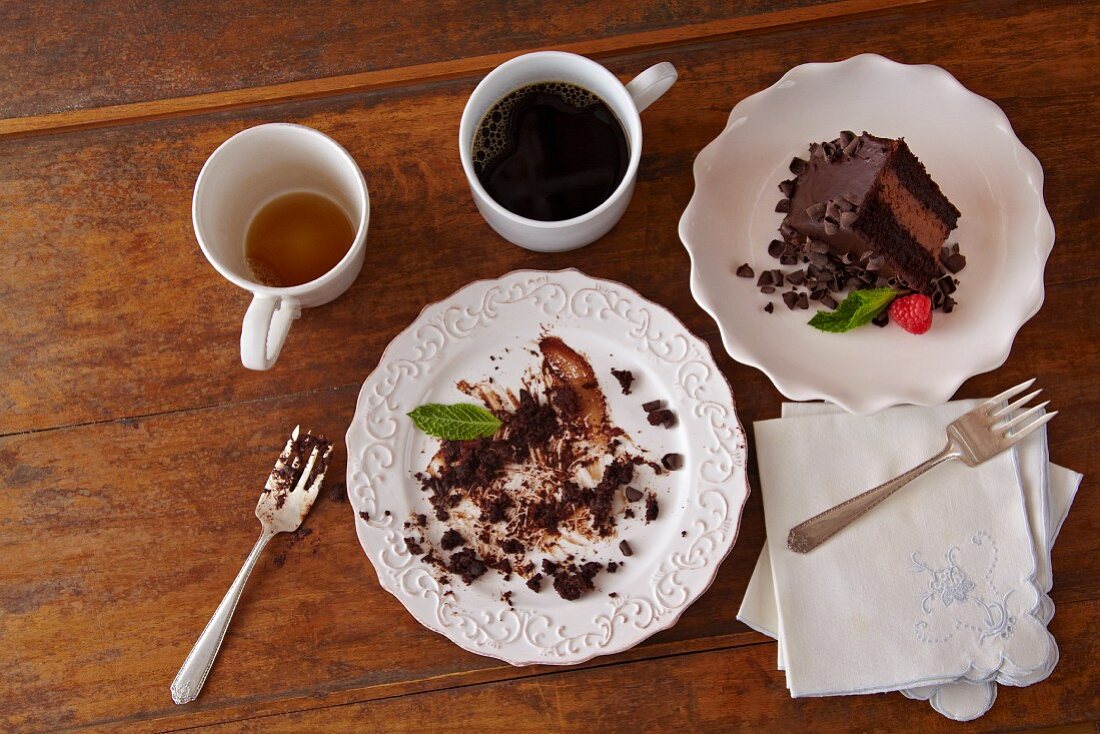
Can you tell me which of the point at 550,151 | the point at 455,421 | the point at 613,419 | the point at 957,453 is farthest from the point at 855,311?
the point at 455,421

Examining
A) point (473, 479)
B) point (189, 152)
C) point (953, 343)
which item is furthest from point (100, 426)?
point (953, 343)

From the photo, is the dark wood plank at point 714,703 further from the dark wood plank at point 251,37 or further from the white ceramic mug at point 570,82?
the dark wood plank at point 251,37

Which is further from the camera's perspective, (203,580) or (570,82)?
(203,580)

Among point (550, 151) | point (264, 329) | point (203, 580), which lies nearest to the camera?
point (264, 329)

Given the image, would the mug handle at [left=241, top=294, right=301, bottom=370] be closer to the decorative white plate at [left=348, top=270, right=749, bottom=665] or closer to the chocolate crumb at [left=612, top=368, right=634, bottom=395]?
the decorative white plate at [left=348, top=270, right=749, bottom=665]

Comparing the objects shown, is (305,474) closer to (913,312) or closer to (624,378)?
(624,378)

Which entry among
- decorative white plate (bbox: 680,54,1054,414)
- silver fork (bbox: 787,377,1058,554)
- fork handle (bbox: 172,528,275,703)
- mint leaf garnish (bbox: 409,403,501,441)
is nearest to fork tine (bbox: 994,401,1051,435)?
silver fork (bbox: 787,377,1058,554)
